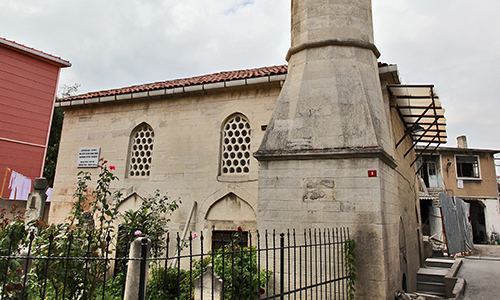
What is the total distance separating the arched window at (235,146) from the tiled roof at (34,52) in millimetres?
8284

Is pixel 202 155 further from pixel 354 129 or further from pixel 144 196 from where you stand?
pixel 354 129

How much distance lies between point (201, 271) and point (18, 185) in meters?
11.3

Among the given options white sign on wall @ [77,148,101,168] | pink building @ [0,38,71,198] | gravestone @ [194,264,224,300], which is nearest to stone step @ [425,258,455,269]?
gravestone @ [194,264,224,300]

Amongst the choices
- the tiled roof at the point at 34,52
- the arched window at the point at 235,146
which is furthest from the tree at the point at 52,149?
the arched window at the point at 235,146

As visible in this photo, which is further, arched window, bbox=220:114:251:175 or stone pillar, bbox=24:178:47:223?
arched window, bbox=220:114:251:175

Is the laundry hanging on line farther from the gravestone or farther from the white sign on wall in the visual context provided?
the gravestone

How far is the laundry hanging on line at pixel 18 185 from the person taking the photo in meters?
11.4

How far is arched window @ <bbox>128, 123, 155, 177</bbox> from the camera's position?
33.2ft

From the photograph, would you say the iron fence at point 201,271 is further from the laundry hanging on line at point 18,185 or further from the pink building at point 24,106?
the pink building at point 24,106

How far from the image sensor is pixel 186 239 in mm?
8641

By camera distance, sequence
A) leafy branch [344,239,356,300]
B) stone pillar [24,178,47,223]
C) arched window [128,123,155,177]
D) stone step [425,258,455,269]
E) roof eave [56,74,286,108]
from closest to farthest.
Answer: leafy branch [344,239,356,300] < stone pillar [24,178,47,223] < roof eave [56,74,286,108] < arched window [128,123,155,177] < stone step [425,258,455,269]

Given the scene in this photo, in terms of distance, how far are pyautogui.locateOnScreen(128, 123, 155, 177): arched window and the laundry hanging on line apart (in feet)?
15.3

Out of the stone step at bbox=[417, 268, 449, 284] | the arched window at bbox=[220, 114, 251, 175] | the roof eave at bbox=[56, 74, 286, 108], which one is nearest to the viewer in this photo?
the roof eave at bbox=[56, 74, 286, 108]

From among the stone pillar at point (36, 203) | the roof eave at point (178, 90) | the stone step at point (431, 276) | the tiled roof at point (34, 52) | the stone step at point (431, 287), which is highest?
the tiled roof at point (34, 52)
